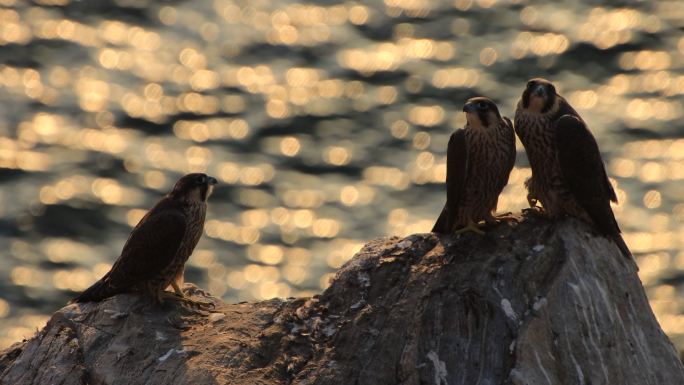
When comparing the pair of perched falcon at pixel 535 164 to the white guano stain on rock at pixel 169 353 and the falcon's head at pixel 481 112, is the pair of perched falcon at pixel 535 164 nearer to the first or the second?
the falcon's head at pixel 481 112

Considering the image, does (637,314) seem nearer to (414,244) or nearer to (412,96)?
(414,244)

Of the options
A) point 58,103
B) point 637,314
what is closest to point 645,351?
point 637,314

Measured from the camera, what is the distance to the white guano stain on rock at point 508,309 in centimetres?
940

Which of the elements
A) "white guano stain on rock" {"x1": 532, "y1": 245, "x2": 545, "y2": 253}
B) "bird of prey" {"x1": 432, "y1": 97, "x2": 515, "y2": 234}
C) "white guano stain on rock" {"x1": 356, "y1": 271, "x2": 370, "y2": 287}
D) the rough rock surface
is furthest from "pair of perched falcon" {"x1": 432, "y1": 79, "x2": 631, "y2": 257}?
"white guano stain on rock" {"x1": 356, "y1": 271, "x2": 370, "y2": 287}

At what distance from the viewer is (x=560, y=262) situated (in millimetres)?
9703

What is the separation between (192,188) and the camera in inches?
432

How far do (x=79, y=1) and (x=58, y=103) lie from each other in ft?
10.1

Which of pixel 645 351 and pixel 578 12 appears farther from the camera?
pixel 578 12

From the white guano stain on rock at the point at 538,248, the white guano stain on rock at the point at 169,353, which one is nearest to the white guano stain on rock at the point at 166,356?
the white guano stain on rock at the point at 169,353

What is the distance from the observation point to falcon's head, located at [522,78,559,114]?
33.3 ft

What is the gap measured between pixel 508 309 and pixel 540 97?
153 centimetres

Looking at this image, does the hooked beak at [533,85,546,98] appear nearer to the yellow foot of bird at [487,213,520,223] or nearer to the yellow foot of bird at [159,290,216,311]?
the yellow foot of bird at [487,213,520,223]

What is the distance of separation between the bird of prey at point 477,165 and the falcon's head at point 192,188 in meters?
1.80

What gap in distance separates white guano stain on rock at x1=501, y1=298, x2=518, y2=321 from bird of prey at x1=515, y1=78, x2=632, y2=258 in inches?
35.1
